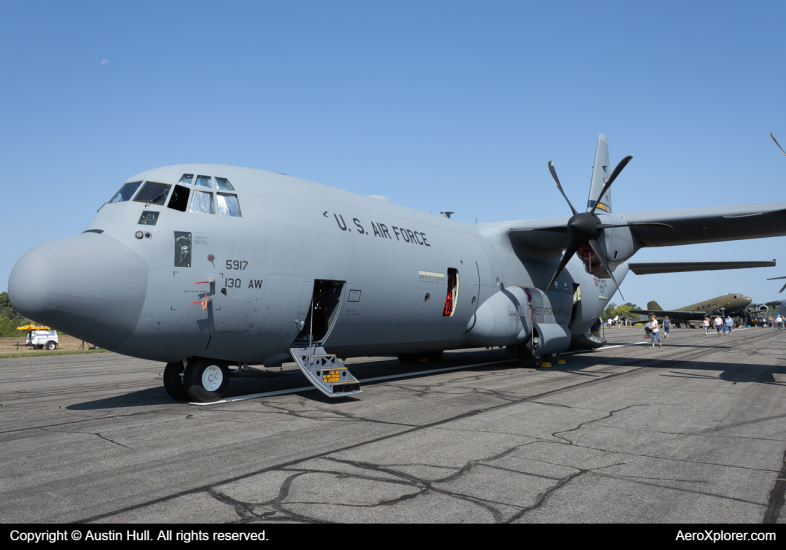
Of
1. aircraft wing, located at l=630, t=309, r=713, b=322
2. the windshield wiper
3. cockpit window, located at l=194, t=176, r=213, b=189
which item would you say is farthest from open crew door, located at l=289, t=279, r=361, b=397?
aircraft wing, located at l=630, t=309, r=713, b=322

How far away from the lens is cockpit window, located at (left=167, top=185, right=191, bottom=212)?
8.97 m

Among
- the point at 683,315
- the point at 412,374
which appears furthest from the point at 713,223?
the point at 683,315

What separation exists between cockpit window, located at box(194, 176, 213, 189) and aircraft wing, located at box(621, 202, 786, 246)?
1227 cm

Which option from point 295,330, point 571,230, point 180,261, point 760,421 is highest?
point 571,230

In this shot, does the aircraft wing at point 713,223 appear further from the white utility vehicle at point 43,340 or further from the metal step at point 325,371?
the white utility vehicle at point 43,340

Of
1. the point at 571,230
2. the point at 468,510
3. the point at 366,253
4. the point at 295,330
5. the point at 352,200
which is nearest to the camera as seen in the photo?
the point at 468,510

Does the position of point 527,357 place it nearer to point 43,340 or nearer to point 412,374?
point 412,374

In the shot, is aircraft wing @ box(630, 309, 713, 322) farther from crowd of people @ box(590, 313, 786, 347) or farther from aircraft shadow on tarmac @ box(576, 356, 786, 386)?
aircraft shadow on tarmac @ box(576, 356, 786, 386)

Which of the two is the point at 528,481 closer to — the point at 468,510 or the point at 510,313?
the point at 468,510

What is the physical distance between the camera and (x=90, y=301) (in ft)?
25.6

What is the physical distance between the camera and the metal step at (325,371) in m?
9.94

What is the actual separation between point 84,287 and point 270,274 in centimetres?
298
